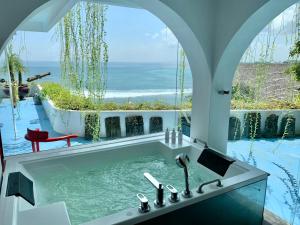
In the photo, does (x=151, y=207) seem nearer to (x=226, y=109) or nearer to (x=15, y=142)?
(x=226, y=109)

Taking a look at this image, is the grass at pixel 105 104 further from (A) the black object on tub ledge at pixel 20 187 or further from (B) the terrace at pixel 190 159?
Answer: (A) the black object on tub ledge at pixel 20 187

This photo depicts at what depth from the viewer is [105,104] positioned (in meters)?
4.29

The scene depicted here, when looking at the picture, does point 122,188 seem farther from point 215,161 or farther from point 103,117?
point 103,117

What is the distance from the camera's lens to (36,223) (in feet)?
4.65

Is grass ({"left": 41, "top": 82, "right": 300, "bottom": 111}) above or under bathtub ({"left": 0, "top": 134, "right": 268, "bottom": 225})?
above

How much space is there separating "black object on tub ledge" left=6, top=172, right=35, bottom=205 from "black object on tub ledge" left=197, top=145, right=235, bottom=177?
69.0 inches

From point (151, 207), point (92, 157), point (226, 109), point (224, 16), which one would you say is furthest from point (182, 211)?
point (224, 16)

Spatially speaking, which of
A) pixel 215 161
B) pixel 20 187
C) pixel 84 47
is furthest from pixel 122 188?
pixel 84 47

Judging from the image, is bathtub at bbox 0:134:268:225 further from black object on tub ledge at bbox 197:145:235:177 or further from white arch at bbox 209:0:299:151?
white arch at bbox 209:0:299:151

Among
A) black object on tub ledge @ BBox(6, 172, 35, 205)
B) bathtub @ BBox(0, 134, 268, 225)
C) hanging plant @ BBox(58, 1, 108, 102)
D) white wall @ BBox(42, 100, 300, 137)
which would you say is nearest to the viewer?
bathtub @ BBox(0, 134, 268, 225)

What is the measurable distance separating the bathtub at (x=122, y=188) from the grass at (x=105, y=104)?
1.37 metres

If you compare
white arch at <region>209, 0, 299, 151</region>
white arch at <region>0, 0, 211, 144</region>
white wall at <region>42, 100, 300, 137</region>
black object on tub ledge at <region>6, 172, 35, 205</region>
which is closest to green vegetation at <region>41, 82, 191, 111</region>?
white wall at <region>42, 100, 300, 137</region>

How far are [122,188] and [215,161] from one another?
104 centimetres

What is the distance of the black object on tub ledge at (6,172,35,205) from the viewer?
5.59ft
